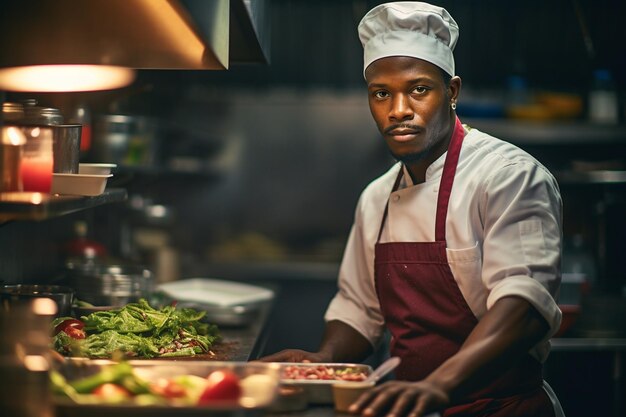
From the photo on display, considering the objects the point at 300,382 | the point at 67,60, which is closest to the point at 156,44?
the point at 67,60

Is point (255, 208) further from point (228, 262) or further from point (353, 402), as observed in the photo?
point (353, 402)

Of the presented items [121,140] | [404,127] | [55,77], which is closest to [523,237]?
[404,127]

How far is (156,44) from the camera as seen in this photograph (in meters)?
2.47

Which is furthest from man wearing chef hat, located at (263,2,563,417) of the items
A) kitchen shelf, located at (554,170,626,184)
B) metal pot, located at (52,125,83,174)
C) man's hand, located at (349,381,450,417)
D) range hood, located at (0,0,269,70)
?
kitchen shelf, located at (554,170,626,184)

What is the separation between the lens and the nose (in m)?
2.50

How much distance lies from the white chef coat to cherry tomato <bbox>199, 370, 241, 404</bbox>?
0.80 meters

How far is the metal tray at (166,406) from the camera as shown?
5.45 feet

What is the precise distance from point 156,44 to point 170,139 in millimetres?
3045

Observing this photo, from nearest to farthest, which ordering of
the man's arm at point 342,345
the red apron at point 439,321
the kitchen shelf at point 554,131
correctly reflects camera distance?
the red apron at point 439,321 → the man's arm at point 342,345 → the kitchen shelf at point 554,131

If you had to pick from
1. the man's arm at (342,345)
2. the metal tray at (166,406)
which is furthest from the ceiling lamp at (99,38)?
the man's arm at (342,345)

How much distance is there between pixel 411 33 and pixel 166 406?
1372 millimetres

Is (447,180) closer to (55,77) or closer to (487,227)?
(487,227)

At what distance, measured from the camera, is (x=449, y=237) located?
2555mm

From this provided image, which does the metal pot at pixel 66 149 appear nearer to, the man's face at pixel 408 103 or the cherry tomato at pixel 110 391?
the cherry tomato at pixel 110 391
